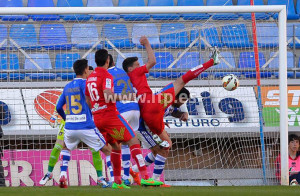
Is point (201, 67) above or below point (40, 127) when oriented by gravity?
above

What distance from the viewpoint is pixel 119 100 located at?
7680 mm

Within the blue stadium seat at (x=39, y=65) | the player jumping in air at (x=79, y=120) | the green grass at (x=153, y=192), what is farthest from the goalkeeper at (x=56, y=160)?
the blue stadium seat at (x=39, y=65)

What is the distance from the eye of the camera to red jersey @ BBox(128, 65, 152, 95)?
318 inches

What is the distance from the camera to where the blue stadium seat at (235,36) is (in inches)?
436

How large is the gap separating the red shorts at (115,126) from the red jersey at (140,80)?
0.87 meters

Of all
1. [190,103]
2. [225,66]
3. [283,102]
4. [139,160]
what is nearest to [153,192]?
[139,160]

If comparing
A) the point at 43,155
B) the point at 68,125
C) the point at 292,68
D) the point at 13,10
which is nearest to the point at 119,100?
the point at 68,125

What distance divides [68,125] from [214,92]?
150 inches

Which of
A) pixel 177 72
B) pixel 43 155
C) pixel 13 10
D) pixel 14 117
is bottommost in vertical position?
pixel 43 155

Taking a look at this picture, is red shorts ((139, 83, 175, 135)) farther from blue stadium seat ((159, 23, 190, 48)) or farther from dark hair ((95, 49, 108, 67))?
blue stadium seat ((159, 23, 190, 48))

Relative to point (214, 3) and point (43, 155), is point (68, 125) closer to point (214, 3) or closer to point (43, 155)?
point (43, 155)

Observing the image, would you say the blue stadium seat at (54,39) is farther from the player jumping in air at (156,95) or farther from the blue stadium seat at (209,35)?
the player jumping in air at (156,95)

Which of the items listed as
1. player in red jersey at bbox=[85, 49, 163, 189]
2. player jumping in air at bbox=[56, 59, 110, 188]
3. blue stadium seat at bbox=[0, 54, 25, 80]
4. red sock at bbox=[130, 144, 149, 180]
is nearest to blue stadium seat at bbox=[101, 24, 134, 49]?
blue stadium seat at bbox=[0, 54, 25, 80]

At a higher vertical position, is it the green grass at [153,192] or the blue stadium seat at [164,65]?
the blue stadium seat at [164,65]
